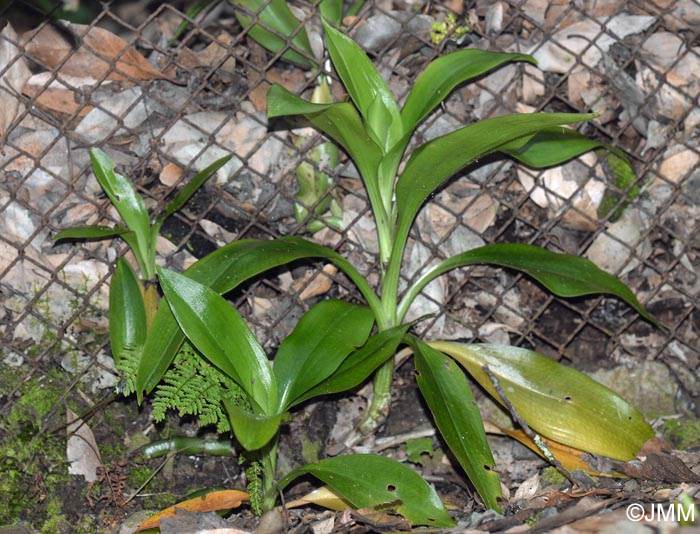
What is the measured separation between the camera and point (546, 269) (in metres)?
2.22

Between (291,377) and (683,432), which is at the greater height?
(291,377)

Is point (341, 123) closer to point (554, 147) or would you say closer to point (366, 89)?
point (366, 89)

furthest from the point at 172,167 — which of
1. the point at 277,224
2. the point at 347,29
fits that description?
the point at 347,29

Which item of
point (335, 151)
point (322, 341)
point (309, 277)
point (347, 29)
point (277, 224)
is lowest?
point (322, 341)

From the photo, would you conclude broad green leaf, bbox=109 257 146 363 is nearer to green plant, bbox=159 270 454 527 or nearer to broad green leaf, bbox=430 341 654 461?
green plant, bbox=159 270 454 527

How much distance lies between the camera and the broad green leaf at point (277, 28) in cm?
242

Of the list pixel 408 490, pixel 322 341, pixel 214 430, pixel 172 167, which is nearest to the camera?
pixel 408 490

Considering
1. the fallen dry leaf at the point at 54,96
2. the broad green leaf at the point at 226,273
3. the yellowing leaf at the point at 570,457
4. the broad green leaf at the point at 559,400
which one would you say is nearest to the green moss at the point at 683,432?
the broad green leaf at the point at 559,400

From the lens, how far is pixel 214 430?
220 centimetres

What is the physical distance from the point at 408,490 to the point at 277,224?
91cm

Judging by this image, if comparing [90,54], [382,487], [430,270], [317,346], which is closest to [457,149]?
[430,270]

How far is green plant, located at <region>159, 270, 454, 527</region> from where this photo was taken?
186 centimetres

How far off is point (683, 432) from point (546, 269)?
686mm

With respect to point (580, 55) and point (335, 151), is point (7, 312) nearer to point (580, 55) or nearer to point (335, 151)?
point (335, 151)
